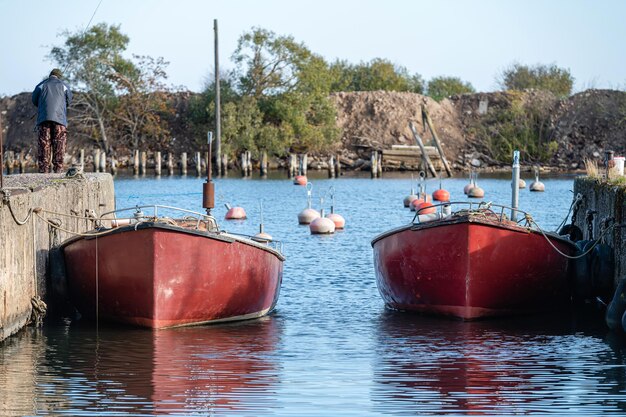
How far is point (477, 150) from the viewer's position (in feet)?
257

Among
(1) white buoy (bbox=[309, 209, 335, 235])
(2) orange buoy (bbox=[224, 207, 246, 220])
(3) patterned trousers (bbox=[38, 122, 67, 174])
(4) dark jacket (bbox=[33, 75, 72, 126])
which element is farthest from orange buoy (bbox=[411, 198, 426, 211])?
(4) dark jacket (bbox=[33, 75, 72, 126])

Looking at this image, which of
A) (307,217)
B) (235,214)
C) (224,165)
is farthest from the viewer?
(224,165)

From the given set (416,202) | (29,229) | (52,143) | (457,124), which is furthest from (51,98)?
(457,124)

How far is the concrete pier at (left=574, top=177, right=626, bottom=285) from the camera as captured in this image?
16294mm

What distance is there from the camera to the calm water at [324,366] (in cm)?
1066

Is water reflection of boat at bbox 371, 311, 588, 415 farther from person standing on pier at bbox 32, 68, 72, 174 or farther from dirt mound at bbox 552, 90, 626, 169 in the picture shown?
dirt mound at bbox 552, 90, 626, 169

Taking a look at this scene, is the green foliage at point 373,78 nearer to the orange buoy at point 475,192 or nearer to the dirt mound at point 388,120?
the dirt mound at point 388,120

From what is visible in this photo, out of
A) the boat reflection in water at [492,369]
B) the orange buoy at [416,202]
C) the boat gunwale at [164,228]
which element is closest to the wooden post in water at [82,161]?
the boat gunwale at [164,228]

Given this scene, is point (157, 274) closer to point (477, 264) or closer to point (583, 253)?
point (477, 264)

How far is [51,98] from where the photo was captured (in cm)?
2016

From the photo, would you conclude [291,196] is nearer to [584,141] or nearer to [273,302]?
[273,302]

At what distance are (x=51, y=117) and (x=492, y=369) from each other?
10.5m

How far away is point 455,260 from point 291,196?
103ft

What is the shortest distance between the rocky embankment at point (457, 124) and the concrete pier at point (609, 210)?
54.0 meters
